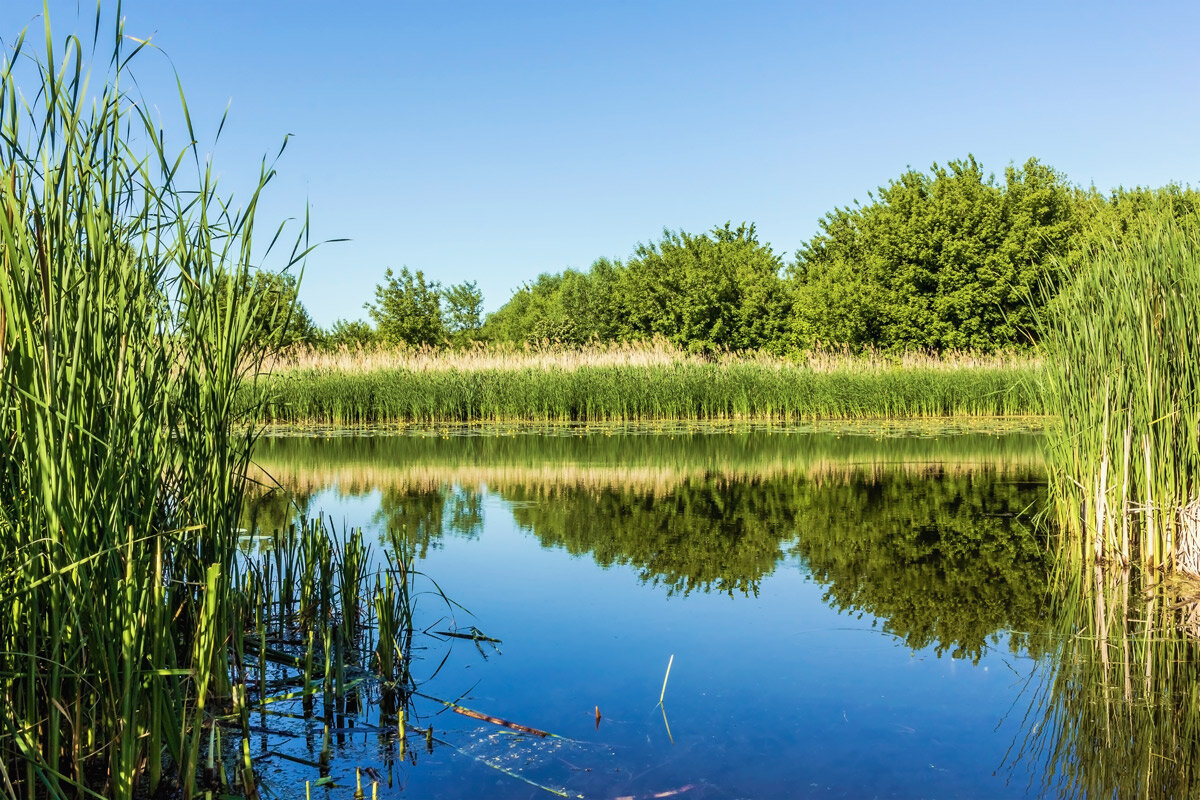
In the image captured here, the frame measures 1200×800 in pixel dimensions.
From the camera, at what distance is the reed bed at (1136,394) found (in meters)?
5.22

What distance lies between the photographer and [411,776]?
9.66ft

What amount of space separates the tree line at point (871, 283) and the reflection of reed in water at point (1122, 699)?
80.4 ft

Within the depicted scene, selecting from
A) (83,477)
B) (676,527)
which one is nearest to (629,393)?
(676,527)

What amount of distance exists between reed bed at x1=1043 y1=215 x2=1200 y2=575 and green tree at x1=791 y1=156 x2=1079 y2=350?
2852 centimetres

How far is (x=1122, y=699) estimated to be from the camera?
3.47 meters

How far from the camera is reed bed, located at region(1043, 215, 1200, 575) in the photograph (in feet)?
17.1

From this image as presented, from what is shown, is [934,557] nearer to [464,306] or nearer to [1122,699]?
A: [1122,699]

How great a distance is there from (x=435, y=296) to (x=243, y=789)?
110ft

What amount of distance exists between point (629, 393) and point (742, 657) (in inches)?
655

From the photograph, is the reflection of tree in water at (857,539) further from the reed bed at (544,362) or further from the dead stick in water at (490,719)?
the reed bed at (544,362)

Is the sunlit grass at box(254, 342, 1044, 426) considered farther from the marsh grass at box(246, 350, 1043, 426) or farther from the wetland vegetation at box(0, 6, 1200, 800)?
the wetland vegetation at box(0, 6, 1200, 800)

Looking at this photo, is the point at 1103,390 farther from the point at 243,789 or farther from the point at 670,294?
the point at 670,294

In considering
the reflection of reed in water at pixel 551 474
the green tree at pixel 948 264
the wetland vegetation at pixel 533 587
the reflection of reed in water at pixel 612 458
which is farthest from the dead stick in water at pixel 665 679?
the green tree at pixel 948 264

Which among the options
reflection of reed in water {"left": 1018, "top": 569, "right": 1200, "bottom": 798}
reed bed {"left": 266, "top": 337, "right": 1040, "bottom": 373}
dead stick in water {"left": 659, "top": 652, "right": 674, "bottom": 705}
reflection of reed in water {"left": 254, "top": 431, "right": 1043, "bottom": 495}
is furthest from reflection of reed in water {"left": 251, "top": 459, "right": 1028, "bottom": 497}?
reed bed {"left": 266, "top": 337, "right": 1040, "bottom": 373}
